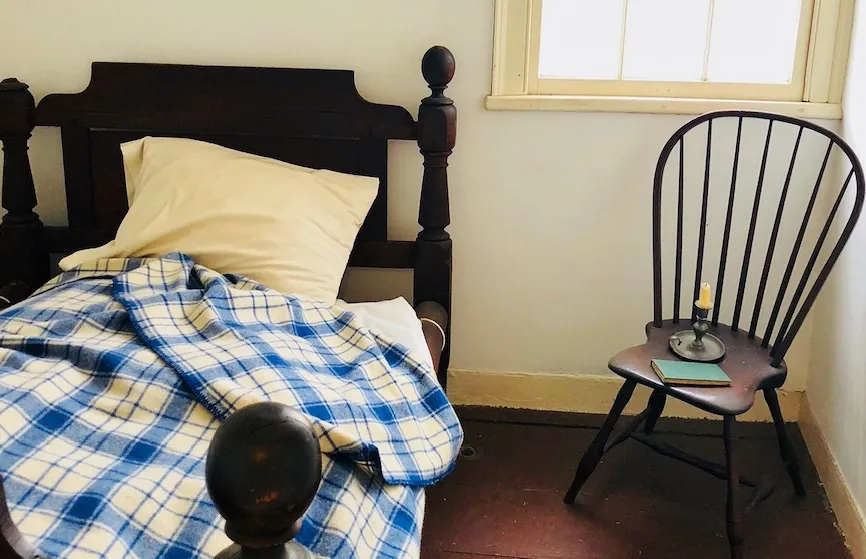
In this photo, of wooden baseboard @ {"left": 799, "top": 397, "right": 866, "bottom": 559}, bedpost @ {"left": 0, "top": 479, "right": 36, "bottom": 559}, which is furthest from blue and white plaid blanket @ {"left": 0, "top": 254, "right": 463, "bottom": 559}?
wooden baseboard @ {"left": 799, "top": 397, "right": 866, "bottom": 559}

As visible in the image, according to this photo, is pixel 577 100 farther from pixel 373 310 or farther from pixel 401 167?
pixel 373 310

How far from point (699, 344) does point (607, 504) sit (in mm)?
460

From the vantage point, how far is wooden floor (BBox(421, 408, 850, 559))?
1.91m

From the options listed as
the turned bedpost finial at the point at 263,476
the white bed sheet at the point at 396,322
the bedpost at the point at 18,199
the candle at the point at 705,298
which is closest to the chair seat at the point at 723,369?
the candle at the point at 705,298

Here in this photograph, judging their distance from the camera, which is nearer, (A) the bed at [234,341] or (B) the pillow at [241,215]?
(A) the bed at [234,341]

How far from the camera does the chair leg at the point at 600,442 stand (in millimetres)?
1937

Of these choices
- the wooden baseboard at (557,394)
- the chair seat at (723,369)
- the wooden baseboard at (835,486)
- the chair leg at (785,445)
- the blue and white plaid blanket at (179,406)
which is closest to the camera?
the blue and white plaid blanket at (179,406)

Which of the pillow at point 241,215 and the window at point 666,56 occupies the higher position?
the window at point 666,56

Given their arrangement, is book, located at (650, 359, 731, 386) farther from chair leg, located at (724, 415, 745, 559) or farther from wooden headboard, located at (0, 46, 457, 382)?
wooden headboard, located at (0, 46, 457, 382)

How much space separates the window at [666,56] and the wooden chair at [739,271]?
92 mm

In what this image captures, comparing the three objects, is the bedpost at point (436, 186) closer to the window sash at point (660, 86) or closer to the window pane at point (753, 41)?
the window sash at point (660, 86)

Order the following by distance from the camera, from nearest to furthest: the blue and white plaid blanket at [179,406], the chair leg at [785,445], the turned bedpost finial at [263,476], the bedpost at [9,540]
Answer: the turned bedpost finial at [263,476] → the bedpost at [9,540] → the blue and white plaid blanket at [179,406] → the chair leg at [785,445]

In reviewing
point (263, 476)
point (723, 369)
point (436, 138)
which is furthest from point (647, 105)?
point (263, 476)

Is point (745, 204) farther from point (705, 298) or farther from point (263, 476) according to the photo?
point (263, 476)
